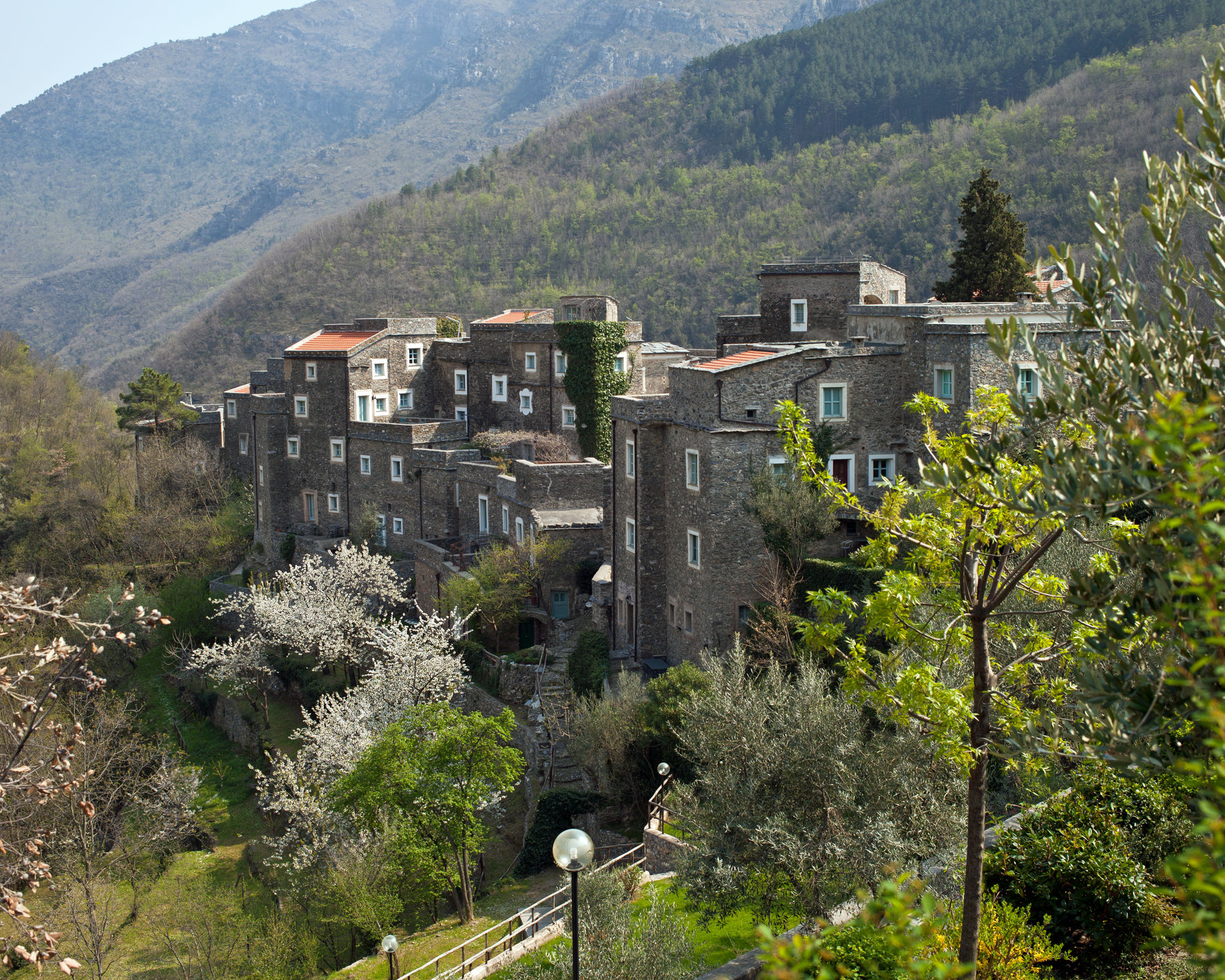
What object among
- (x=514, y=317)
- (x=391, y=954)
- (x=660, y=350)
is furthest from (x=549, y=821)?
(x=514, y=317)

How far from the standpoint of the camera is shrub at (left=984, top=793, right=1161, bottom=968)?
13.2m

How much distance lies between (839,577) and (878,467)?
4.11 metres

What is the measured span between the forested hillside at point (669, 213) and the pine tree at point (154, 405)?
38617mm

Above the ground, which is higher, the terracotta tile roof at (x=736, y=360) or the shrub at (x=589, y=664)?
the terracotta tile roof at (x=736, y=360)

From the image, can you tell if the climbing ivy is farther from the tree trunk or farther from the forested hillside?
the forested hillside

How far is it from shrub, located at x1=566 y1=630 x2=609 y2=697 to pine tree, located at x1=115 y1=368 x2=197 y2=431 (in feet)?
124

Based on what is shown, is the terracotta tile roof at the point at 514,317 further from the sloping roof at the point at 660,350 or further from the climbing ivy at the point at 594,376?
the sloping roof at the point at 660,350

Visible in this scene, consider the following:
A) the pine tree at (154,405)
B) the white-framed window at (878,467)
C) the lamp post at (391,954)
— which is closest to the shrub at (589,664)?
the white-framed window at (878,467)

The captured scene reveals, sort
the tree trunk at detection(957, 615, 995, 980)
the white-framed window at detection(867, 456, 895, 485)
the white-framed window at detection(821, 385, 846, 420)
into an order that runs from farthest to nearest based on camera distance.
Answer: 1. the white-framed window at detection(867, 456, 895, 485)
2. the white-framed window at detection(821, 385, 846, 420)
3. the tree trunk at detection(957, 615, 995, 980)

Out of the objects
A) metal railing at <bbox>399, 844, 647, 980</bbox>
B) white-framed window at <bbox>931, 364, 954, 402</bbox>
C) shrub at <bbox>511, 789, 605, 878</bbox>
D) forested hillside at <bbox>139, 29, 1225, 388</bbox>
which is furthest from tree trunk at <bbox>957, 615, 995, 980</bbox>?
forested hillside at <bbox>139, 29, 1225, 388</bbox>

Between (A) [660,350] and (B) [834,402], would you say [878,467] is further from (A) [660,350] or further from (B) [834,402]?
(A) [660,350]

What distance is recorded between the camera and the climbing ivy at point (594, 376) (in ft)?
144

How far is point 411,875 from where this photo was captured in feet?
80.5

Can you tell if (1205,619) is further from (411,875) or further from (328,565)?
(328,565)
